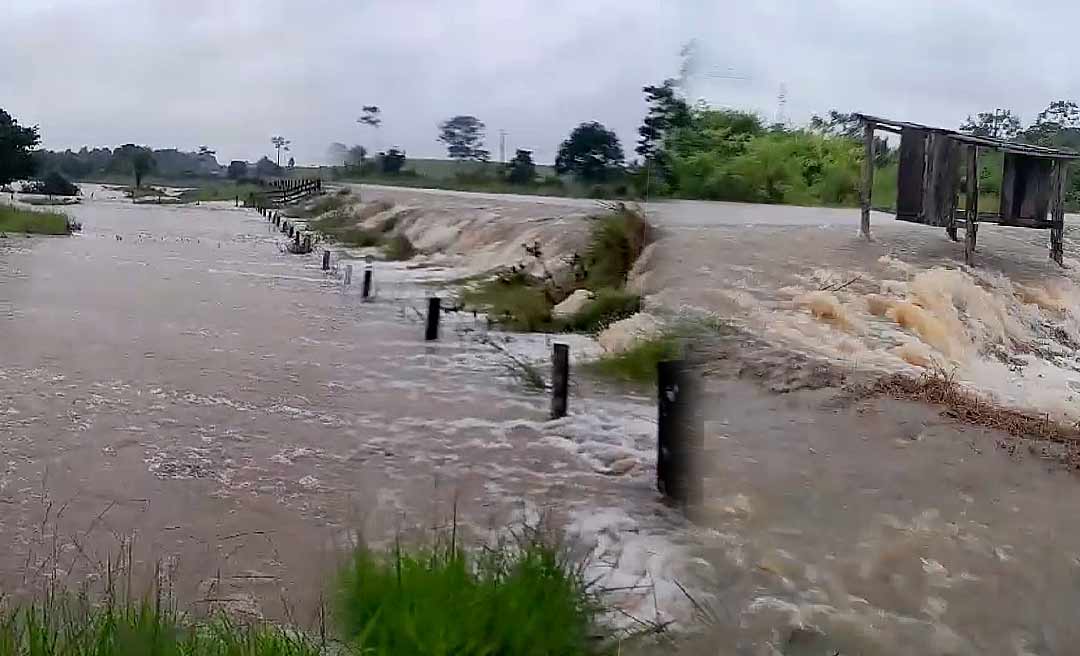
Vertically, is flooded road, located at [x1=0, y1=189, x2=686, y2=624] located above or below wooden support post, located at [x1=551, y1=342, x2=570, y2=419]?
below

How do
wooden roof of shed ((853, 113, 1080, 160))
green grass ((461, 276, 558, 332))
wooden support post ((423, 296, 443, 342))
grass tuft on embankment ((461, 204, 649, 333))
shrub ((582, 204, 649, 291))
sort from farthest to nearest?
green grass ((461, 276, 558, 332)), wooden support post ((423, 296, 443, 342)), grass tuft on embankment ((461, 204, 649, 333)), shrub ((582, 204, 649, 291)), wooden roof of shed ((853, 113, 1080, 160))

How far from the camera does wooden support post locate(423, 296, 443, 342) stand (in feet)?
25.6

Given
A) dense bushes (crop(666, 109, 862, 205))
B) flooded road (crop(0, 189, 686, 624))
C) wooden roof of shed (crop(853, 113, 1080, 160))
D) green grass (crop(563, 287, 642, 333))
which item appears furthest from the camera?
green grass (crop(563, 287, 642, 333))

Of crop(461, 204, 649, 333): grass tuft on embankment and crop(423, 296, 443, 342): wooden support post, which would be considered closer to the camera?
crop(461, 204, 649, 333): grass tuft on embankment

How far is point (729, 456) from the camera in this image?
2.70 m

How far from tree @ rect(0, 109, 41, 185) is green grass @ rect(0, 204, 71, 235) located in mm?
555

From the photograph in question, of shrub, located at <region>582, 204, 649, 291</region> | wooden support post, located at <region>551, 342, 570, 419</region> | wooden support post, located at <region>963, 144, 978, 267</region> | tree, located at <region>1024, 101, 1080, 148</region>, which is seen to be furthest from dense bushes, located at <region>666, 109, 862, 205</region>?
shrub, located at <region>582, 204, 649, 291</region>

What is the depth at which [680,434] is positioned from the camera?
3.05m

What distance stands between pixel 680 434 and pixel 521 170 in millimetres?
18017

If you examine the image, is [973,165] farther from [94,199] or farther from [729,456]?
[94,199]

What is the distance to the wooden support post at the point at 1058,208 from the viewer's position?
6.66 feet

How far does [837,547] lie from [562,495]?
5.52 feet

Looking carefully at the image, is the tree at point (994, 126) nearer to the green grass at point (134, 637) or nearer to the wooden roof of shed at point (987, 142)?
the wooden roof of shed at point (987, 142)

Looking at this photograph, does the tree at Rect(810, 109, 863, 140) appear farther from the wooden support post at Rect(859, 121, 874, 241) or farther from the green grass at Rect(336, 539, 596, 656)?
the green grass at Rect(336, 539, 596, 656)
